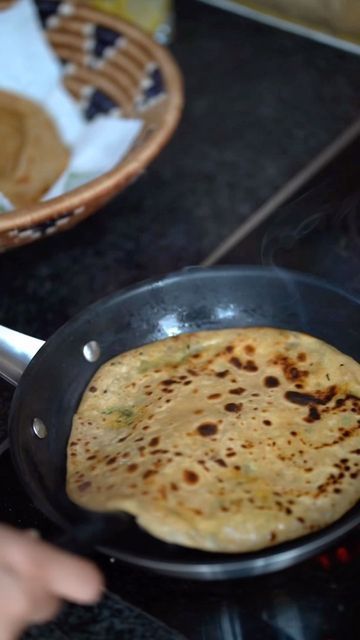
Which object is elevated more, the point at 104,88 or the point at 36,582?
the point at 36,582

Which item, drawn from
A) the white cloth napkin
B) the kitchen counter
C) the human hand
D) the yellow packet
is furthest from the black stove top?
the yellow packet

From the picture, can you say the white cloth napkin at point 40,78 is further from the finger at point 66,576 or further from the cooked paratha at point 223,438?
the finger at point 66,576

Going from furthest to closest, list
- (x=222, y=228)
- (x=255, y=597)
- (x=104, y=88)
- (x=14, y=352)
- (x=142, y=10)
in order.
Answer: (x=142, y=10)
(x=104, y=88)
(x=222, y=228)
(x=14, y=352)
(x=255, y=597)

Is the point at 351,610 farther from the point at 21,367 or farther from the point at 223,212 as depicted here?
the point at 223,212

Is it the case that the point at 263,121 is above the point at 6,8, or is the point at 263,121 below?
below

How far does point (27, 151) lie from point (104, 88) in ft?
0.80

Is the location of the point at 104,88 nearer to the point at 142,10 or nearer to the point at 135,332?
the point at 142,10

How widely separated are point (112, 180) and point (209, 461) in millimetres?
482

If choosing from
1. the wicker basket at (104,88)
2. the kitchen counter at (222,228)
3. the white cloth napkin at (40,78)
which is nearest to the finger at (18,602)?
the kitchen counter at (222,228)

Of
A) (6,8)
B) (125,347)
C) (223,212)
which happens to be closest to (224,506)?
(125,347)

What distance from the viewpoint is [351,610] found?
2.78 feet

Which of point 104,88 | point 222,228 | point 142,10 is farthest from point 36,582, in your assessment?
point 142,10

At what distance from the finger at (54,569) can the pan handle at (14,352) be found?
313 mm

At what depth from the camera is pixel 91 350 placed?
3.49 ft
